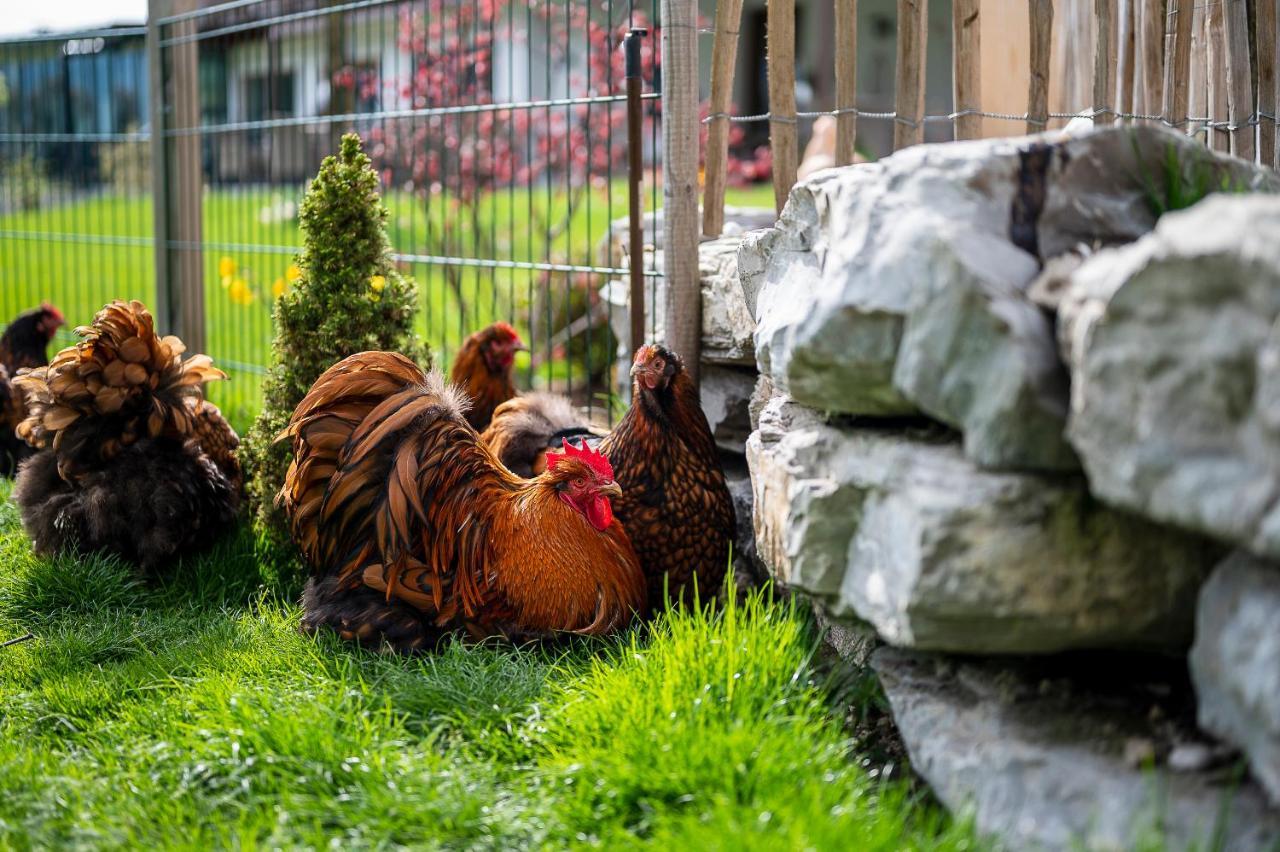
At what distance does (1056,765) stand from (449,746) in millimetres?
1607

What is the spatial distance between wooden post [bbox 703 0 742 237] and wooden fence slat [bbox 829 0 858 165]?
15.7 inches

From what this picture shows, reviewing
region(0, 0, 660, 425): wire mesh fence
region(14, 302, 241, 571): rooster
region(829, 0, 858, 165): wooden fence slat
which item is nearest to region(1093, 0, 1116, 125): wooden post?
region(829, 0, 858, 165): wooden fence slat

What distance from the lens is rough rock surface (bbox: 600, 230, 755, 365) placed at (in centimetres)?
448

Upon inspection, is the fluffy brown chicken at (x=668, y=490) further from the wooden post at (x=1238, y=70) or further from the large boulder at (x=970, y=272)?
the wooden post at (x=1238, y=70)

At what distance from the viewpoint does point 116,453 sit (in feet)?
15.5

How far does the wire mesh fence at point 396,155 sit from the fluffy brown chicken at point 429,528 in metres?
1.40

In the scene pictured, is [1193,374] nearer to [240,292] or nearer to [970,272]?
[970,272]

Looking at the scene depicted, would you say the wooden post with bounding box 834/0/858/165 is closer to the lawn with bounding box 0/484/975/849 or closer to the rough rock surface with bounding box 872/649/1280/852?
the lawn with bounding box 0/484/975/849

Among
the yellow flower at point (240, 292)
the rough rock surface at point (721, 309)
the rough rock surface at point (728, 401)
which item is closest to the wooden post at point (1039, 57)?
the rough rock surface at point (721, 309)

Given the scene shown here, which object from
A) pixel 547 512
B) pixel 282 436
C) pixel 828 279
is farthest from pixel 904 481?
pixel 282 436

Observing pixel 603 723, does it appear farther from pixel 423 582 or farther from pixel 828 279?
pixel 828 279

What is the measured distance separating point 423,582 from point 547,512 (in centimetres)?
48

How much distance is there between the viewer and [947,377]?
8.04 ft

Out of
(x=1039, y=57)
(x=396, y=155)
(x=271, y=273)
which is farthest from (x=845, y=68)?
(x=271, y=273)
